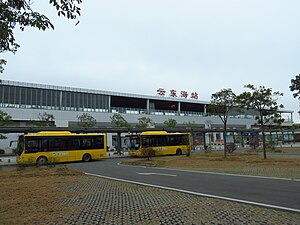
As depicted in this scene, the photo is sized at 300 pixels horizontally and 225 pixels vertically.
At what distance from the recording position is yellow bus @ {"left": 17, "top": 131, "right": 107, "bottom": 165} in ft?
74.7

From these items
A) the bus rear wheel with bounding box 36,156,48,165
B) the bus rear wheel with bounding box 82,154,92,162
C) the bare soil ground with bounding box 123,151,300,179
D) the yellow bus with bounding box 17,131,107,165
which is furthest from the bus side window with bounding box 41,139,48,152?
the bare soil ground with bounding box 123,151,300,179

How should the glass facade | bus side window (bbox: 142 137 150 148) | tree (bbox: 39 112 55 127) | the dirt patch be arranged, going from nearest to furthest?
the dirt patch
bus side window (bbox: 142 137 150 148)
tree (bbox: 39 112 55 127)
the glass facade

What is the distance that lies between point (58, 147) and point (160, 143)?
10.8 metres

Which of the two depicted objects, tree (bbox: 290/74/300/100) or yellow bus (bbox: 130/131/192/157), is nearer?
tree (bbox: 290/74/300/100)

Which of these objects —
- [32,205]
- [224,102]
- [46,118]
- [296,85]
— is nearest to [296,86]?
[296,85]

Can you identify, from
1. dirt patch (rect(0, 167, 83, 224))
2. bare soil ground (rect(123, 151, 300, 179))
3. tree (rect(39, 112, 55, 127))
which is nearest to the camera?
dirt patch (rect(0, 167, 83, 224))

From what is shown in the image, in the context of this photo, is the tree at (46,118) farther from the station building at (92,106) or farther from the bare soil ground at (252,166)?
the bare soil ground at (252,166)

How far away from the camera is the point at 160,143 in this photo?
30.5 m

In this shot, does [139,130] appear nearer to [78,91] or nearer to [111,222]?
[78,91]

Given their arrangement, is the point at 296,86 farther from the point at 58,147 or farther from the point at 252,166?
the point at 58,147

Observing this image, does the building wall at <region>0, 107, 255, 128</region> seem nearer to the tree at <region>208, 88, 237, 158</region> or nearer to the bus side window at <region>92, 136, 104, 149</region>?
the bus side window at <region>92, 136, 104, 149</region>

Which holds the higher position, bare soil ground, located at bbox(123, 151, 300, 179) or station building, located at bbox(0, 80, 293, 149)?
station building, located at bbox(0, 80, 293, 149)

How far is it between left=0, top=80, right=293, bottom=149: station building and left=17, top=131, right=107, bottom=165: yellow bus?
2157cm

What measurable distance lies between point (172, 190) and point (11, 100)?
1763 inches
